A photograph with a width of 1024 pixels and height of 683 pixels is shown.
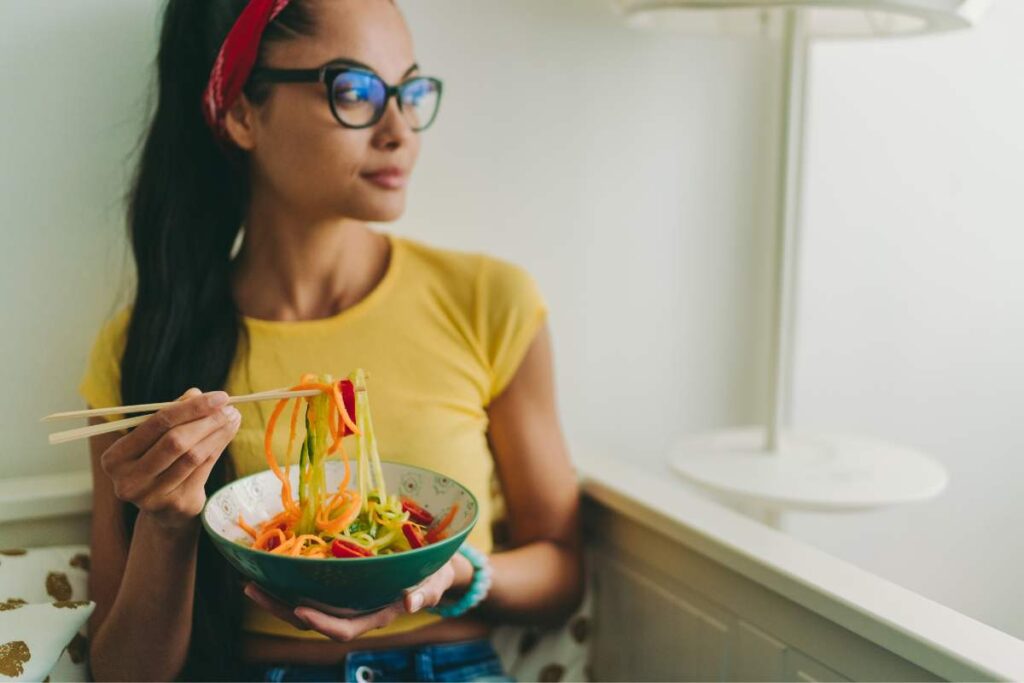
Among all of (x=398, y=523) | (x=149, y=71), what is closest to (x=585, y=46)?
(x=149, y=71)

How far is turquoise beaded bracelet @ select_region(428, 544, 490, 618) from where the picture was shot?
1.17 meters

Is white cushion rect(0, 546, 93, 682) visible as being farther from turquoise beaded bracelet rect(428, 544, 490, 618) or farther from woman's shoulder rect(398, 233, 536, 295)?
woman's shoulder rect(398, 233, 536, 295)

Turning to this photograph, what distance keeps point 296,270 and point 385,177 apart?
0.20 meters

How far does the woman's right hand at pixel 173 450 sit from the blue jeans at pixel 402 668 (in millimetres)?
346

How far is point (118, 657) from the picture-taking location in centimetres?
111

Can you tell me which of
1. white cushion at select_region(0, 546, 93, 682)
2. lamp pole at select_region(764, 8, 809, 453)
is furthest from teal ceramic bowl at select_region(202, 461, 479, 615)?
lamp pole at select_region(764, 8, 809, 453)

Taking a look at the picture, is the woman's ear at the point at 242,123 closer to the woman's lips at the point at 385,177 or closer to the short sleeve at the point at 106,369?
the woman's lips at the point at 385,177

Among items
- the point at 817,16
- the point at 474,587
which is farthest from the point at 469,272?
the point at 817,16

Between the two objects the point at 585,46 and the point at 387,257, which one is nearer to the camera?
the point at 387,257

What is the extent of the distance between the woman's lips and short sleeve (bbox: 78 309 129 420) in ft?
1.29

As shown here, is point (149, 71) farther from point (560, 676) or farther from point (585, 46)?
point (560, 676)

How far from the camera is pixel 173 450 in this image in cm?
86

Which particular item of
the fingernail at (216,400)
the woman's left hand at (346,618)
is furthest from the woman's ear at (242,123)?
the woman's left hand at (346,618)

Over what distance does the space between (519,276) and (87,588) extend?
0.71 m
